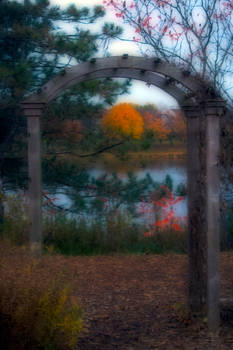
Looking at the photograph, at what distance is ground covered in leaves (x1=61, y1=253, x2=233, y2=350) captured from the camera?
14.1 ft

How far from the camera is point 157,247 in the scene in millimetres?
9000

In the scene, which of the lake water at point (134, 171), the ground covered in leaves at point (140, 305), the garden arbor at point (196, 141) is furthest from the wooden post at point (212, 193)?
the lake water at point (134, 171)

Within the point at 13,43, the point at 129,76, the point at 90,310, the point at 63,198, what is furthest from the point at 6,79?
the point at 90,310

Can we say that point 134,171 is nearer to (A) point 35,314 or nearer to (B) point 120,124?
(B) point 120,124

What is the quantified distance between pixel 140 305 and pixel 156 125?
22.7 ft

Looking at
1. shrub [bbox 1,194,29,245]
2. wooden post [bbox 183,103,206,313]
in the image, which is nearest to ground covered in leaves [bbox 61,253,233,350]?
wooden post [bbox 183,103,206,313]

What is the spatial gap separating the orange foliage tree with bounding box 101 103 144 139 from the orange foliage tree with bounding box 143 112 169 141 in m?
0.17

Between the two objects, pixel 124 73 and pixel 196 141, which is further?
pixel 124 73

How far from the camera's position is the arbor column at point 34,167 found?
592 centimetres

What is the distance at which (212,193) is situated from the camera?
4367 millimetres

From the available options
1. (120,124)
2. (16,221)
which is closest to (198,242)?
(16,221)

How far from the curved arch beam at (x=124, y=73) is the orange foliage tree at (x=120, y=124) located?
5885mm

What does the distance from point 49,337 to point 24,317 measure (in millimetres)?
223

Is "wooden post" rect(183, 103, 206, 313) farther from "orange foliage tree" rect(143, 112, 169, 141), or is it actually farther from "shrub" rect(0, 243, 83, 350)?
"orange foliage tree" rect(143, 112, 169, 141)
